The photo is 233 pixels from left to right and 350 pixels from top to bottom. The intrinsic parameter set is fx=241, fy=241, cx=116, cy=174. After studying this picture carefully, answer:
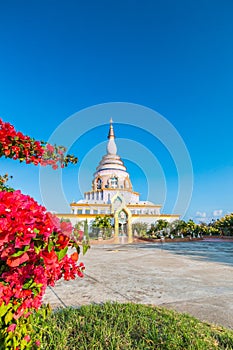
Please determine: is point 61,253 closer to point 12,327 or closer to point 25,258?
point 25,258

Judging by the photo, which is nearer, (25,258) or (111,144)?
(25,258)

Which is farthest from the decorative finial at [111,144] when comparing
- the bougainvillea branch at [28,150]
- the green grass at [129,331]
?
the green grass at [129,331]

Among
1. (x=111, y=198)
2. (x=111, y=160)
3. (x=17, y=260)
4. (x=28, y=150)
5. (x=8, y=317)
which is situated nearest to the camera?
(x=17, y=260)

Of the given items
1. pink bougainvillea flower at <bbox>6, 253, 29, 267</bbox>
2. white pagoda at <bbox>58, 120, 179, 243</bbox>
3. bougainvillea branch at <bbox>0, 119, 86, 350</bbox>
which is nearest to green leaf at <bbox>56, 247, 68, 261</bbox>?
bougainvillea branch at <bbox>0, 119, 86, 350</bbox>

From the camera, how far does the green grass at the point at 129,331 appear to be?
5.35 feet

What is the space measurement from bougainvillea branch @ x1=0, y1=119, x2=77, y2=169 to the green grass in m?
1.50

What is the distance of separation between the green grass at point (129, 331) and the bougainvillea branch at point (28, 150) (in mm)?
1496

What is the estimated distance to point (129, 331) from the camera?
71.7 inches

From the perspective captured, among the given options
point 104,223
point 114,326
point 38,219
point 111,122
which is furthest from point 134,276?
point 111,122

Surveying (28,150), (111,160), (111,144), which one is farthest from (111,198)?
(28,150)

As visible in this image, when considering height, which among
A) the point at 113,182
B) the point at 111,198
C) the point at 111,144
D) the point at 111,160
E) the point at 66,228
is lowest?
the point at 66,228

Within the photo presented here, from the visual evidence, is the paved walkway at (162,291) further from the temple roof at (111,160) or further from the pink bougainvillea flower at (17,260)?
the temple roof at (111,160)

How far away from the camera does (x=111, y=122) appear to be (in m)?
39.5

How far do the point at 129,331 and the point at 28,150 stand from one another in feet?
6.00
